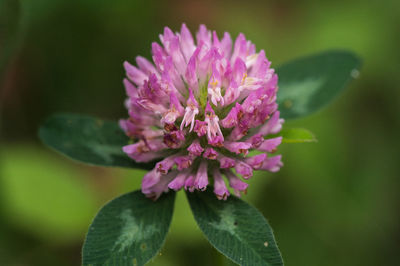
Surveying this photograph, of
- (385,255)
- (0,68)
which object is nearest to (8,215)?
(0,68)

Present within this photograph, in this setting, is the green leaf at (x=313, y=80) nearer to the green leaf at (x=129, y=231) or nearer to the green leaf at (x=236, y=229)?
the green leaf at (x=236, y=229)

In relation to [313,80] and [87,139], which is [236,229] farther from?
[313,80]

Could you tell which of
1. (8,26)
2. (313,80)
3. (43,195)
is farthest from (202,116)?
(43,195)

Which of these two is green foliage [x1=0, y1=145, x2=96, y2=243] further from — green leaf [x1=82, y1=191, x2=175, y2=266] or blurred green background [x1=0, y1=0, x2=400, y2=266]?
green leaf [x1=82, y1=191, x2=175, y2=266]

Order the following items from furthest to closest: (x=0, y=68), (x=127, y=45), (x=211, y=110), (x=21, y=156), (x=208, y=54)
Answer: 1. (x=127, y=45)
2. (x=21, y=156)
3. (x=0, y=68)
4. (x=208, y=54)
5. (x=211, y=110)

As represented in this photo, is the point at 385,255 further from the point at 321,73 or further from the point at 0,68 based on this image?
the point at 0,68

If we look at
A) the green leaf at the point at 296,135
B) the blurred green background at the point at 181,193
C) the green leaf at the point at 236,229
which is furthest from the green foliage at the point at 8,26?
the green leaf at the point at 296,135

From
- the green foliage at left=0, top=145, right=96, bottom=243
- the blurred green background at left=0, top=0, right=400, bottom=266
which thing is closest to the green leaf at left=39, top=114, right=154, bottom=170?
the blurred green background at left=0, top=0, right=400, bottom=266
